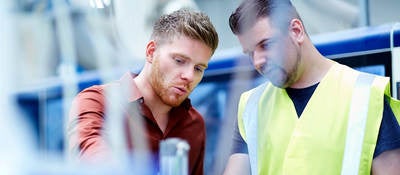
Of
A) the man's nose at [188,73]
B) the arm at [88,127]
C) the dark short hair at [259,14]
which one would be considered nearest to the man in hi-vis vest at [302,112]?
the dark short hair at [259,14]

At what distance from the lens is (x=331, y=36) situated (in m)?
1.30

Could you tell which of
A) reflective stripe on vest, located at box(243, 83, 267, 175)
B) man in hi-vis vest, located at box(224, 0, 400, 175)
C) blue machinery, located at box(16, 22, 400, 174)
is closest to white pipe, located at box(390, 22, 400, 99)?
blue machinery, located at box(16, 22, 400, 174)

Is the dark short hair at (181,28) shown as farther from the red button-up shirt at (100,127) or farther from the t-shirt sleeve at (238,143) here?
the t-shirt sleeve at (238,143)

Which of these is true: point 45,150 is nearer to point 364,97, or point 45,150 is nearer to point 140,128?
point 140,128

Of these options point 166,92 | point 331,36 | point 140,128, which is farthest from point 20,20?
point 331,36

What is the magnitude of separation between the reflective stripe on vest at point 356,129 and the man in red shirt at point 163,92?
9.7 inches

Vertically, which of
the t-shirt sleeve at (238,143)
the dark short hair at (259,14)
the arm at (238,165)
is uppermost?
the dark short hair at (259,14)

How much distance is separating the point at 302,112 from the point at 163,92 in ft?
0.91

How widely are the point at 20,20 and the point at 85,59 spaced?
3.5 inches

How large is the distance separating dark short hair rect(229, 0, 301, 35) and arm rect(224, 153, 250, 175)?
236 mm

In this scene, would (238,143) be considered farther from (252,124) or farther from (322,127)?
(322,127)

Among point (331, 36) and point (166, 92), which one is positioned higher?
point (331, 36)

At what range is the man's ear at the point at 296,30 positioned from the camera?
101 cm

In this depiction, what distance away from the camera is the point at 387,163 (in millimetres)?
986
